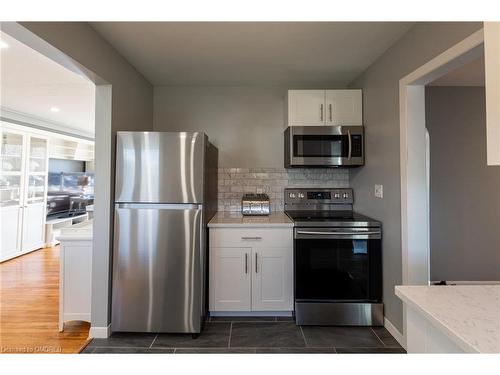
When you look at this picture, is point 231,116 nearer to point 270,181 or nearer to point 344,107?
point 270,181

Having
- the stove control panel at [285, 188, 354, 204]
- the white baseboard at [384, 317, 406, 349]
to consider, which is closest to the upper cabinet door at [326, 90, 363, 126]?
the stove control panel at [285, 188, 354, 204]

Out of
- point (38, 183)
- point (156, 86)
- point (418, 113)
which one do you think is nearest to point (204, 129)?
point (156, 86)

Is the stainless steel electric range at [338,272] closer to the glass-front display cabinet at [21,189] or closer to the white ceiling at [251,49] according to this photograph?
the white ceiling at [251,49]

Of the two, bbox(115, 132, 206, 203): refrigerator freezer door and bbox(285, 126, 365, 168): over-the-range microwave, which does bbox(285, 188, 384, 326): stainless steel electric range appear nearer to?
bbox(285, 126, 365, 168): over-the-range microwave

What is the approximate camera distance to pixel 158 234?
2.14 meters

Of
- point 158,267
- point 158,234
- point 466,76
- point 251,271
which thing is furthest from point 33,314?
point 466,76

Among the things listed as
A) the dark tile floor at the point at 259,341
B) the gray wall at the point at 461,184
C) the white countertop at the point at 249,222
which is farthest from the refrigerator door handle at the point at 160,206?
the gray wall at the point at 461,184

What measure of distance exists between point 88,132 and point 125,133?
507cm

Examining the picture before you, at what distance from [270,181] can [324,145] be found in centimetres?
76

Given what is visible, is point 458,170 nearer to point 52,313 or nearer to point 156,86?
point 156,86

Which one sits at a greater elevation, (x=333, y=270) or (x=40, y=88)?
(x=40, y=88)

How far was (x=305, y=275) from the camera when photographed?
7.70 feet

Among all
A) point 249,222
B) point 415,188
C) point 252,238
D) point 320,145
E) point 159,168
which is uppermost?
point 320,145

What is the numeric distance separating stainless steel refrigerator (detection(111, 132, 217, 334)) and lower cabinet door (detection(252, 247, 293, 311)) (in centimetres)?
53
